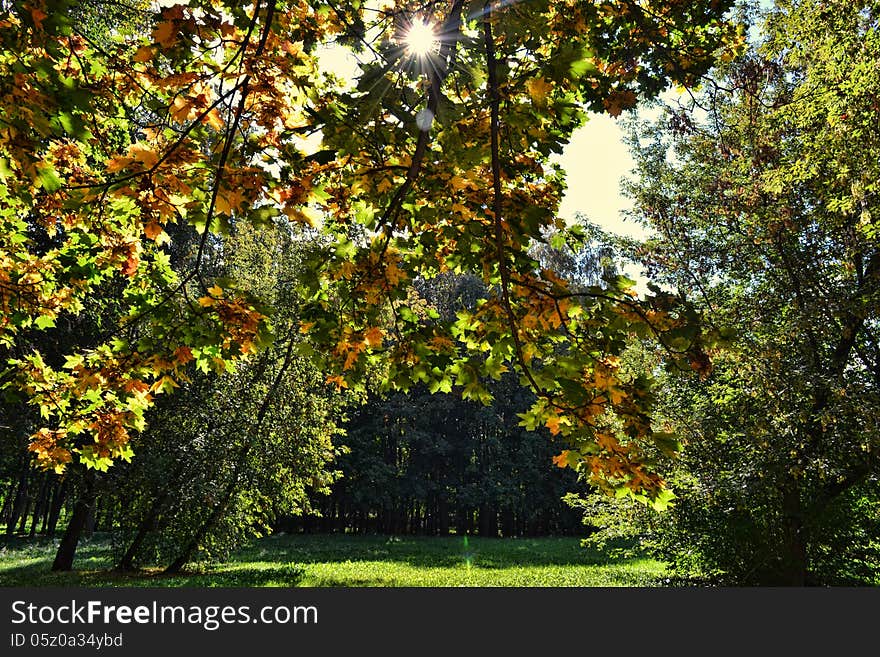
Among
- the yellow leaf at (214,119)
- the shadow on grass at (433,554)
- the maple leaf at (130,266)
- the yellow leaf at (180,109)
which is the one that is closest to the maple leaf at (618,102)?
the yellow leaf at (214,119)

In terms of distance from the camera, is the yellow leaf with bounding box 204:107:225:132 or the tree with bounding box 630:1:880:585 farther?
the tree with bounding box 630:1:880:585

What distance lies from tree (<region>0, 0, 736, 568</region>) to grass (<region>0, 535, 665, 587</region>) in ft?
29.1

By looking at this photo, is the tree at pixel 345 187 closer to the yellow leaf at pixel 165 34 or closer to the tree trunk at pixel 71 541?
the yellow leaf at pixel 165 34

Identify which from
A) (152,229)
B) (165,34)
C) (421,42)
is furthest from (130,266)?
(421,42)

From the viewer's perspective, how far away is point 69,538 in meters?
14.3

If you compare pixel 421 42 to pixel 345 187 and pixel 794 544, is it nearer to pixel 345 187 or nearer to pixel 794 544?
pixel 345 187

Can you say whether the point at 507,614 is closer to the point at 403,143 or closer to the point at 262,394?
the point at 403,143

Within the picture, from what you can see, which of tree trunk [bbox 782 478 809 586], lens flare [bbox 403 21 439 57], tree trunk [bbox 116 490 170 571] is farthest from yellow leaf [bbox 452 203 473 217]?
tree trunk [bbox 116 490 170 571]

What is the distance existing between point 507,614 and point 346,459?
28271 millimetres

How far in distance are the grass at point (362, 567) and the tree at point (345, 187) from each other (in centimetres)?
887

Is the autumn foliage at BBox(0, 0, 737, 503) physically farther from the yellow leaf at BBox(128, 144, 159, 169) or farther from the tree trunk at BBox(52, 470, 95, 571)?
the tree trunk at BBox(52, 470, 95, 571)

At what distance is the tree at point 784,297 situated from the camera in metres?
6.73

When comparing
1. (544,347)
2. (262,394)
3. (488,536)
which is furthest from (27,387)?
(488,536)

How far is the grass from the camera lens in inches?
458
